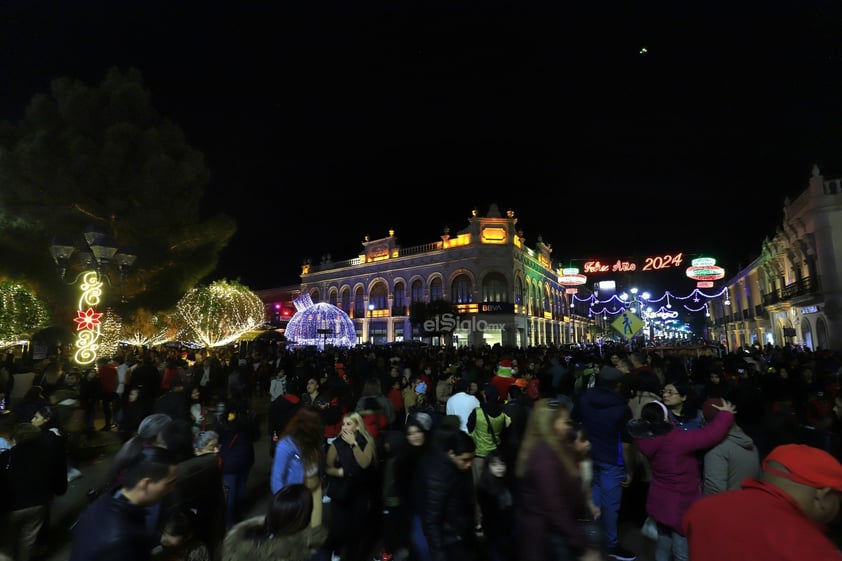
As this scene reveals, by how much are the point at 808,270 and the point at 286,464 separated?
29.2m

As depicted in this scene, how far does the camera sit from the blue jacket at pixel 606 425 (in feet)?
14.8

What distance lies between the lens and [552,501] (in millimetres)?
2820

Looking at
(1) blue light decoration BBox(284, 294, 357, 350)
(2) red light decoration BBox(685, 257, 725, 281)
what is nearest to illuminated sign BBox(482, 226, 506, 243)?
(1) blue light decoration BBox(284, 294, 357, 350)

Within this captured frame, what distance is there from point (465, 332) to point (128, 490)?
43.3m

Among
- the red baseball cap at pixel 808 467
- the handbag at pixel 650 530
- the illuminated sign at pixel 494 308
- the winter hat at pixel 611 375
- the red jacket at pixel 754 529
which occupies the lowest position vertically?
the handbag at pixel 650 530

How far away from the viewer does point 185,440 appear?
13.1ft

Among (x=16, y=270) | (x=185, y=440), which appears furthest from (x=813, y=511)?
(x=16, y=270)

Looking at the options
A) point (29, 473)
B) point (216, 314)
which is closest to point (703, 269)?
point (216, 314)

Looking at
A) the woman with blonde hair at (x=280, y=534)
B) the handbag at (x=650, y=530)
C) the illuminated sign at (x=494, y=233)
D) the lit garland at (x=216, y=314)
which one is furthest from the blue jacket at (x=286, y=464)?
the illuminated sign at (x=494, y=233)

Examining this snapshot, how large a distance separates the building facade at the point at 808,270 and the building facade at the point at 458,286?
21.7 meters

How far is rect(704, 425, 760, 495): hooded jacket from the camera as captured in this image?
348cm

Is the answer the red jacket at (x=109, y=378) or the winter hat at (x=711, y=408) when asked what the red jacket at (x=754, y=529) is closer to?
the winter hat at (x=711, y=408)

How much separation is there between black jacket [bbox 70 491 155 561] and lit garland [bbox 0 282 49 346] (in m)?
25.0

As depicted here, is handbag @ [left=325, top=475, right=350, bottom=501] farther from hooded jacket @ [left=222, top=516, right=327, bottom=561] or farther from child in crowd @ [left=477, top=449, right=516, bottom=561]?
hooded jacket @ [left=222, top=516, right=327, bottom=561]
